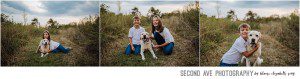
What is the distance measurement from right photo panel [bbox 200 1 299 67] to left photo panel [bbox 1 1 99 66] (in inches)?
58.4

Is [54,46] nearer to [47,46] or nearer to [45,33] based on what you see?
[47,46]

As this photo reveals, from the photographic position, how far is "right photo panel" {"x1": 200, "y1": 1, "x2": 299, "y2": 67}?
5363mm

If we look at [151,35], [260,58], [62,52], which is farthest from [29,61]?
[260,58]

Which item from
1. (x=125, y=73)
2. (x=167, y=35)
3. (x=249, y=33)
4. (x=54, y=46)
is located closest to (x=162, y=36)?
(x=167, y=35)

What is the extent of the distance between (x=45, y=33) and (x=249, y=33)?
2551 millimetres

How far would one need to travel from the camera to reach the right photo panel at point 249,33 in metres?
5.36

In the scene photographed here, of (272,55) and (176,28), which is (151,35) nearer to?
(176,28)

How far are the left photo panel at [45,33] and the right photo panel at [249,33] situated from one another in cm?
148

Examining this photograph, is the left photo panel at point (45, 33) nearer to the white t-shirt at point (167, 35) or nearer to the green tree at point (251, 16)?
the white t-shirt at point (167, 35)

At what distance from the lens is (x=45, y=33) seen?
18.3ft

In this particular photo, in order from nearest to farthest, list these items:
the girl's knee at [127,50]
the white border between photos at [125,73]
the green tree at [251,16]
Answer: the white border between photos at [125,73] → the green tree at [251,16] → the girl's knee at [127,50]

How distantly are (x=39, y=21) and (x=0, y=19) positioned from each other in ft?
1.61

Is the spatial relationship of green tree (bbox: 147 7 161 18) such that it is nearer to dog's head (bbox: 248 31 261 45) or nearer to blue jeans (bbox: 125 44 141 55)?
blue jeans (bbox: 125 44 141 55)

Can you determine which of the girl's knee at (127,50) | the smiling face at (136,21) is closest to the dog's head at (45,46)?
the girl's knee at (127,50)
